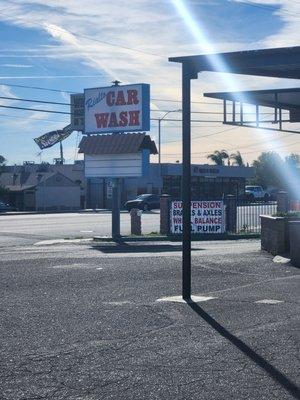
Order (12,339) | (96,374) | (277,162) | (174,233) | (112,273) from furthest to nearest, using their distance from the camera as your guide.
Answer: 1. (277,162)
2. (174,233)
3. (112,273)
4. (12,339)
5. (96,374)

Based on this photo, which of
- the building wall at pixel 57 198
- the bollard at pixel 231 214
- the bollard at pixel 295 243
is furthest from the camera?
the building wall at pixel 57 198

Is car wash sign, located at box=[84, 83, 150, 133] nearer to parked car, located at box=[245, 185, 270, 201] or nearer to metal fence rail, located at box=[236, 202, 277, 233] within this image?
metal fence rail, located at box=[236, 202, 277, 233]

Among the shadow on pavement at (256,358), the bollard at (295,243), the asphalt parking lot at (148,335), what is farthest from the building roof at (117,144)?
the shadow on pavement at (256,358)

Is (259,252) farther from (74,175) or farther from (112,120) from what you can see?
(74,175)

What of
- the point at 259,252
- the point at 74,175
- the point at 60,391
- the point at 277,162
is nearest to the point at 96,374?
the point at 60,391

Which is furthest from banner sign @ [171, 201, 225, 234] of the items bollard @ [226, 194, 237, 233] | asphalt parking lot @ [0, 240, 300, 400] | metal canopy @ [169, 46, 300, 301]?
metal canopy @ [169, 46, 300, 301]

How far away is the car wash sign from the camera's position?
3111 centimetres

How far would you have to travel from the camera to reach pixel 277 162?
116 m

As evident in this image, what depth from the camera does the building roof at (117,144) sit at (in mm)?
31391

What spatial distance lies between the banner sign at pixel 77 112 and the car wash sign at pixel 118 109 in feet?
25.7

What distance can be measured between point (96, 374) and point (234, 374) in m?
1.32

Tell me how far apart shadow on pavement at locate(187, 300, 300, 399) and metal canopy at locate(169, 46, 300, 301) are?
4.88 ft

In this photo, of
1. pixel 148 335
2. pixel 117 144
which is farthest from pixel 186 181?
pixel 117 144

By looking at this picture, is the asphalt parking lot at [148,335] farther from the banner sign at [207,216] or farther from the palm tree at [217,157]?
the palm tree at [217,157]
